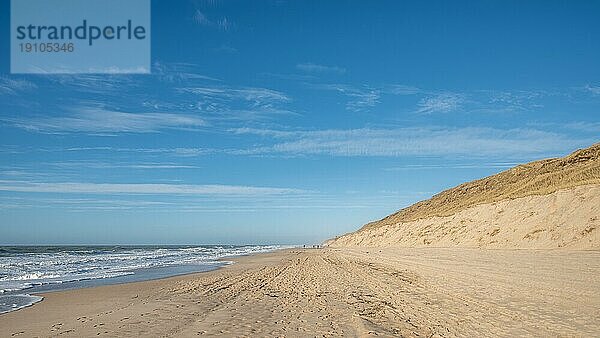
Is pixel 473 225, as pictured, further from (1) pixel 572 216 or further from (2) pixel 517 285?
(2) pixel 517 285

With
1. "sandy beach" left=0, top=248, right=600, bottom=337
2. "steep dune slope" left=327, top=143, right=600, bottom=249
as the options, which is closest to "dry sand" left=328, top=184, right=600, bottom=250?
"steep dune slope" left=327, top=143, right=600, bottom=249

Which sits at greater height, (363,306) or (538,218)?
(538,218)

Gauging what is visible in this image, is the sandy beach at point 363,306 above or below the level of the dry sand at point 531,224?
below

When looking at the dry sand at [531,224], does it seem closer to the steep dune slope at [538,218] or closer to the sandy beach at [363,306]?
the steep dune slope at [538,218]

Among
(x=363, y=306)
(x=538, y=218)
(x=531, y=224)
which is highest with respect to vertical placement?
(x=538, y=218)

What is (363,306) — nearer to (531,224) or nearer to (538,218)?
(531,224)

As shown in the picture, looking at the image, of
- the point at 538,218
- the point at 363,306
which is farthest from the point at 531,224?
the point at 363,306

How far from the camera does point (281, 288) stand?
18359 millimetres

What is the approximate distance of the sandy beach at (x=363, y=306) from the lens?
971cm

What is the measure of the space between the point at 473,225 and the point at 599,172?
8825 millimetres

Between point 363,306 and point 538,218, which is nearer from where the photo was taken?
point 363,306

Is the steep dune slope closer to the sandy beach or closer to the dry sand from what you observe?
the dry sand

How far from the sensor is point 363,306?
12961mm

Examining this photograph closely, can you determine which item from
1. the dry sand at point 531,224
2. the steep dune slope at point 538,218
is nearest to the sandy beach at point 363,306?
the dry sand at point 531,224
